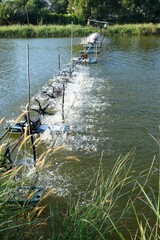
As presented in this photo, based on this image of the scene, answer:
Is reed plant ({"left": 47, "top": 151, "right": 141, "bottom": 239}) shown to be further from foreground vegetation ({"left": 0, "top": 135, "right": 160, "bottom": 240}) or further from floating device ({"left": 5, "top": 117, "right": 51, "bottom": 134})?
floating device ({"left": 5, "top": 117, "right": 51, "bottom": 134})

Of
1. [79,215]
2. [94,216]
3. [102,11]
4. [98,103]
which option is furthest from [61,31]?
[94,216]

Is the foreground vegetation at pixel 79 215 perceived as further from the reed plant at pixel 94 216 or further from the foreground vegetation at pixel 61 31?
the foreground vegetation at pixel 61 31

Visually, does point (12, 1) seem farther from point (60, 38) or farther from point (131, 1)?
point (131, 1)

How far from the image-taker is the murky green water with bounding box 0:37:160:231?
7535 mm

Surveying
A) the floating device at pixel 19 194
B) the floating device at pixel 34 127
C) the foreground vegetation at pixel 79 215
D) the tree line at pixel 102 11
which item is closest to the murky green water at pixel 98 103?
the floating device at pixel 34 127

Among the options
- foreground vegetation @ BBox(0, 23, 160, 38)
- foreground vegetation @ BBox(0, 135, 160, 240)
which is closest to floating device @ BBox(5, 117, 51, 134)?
foreground vegetation @ BBox(0, 135, 160, 240)

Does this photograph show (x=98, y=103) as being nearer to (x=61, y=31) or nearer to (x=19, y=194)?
(x=19, y=194)

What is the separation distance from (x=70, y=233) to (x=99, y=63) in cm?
1789

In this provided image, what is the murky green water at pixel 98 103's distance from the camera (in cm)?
754

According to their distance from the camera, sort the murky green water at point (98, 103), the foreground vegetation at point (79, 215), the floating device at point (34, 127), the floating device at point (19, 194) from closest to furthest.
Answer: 1. the foreground vegetation at point (79, 215)
2. the floating device at point (19, 194)
3. the murky green water at point (98, 103)
4. the floating device at point (34, 127)

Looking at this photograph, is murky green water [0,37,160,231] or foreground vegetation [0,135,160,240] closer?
foreground vegetation [0,135,160,240]

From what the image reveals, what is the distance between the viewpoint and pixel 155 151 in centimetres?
815

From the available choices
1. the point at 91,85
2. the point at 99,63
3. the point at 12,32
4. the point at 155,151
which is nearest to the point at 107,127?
the point at 155,151

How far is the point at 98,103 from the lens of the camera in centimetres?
1206
